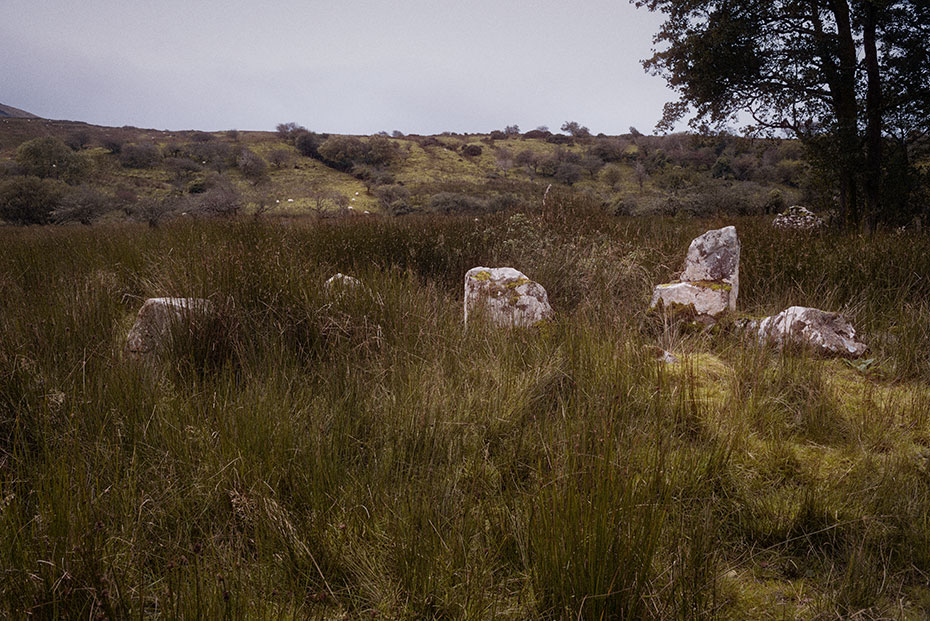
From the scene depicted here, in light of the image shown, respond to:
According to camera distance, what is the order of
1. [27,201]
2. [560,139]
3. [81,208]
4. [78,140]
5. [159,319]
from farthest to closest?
[560,139] < [78,140] < [27,201] < [81,208] < [159,319]

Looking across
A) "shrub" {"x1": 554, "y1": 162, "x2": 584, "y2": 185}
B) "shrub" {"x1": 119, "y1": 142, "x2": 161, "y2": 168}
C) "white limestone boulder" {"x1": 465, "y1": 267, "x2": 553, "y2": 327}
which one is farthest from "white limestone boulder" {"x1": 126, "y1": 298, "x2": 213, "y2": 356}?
"shrub" {"x1": 119, "y1": 142, "x2": 161, "y2": 168}

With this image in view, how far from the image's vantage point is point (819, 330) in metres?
3.68

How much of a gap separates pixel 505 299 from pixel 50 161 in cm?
3936

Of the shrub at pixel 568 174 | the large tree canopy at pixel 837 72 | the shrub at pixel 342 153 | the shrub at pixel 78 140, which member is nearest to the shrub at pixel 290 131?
the shrub at pixel 342 153

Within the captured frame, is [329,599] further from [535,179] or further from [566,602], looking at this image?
[535,179]

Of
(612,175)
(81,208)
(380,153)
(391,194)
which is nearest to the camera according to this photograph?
(81,208)

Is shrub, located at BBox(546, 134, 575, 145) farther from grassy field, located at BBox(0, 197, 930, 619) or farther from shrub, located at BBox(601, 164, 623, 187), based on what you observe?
grassy field, located at BBox(0, 197, 930, 619)

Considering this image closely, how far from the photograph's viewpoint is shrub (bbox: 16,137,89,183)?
2863 centimetres

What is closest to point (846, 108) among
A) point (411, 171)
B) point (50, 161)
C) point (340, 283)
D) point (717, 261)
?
point (717, 261)

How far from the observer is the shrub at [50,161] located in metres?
28.6

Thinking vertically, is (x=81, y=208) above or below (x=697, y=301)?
above

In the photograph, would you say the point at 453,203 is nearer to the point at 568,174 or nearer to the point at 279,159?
the point at 568,174

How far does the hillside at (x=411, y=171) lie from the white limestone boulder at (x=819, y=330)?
1565cm

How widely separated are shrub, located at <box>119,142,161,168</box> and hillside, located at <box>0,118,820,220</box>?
88 millimetres
